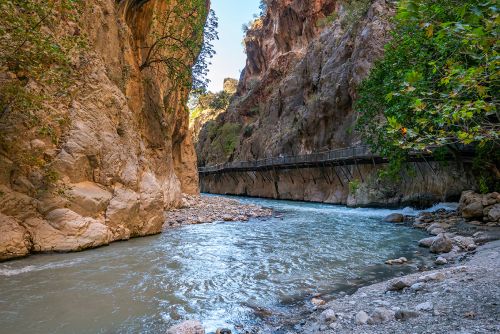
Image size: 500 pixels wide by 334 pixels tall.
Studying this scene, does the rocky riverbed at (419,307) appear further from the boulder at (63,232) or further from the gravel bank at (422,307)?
the boulder at (63,232)

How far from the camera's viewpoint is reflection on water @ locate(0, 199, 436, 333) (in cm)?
462

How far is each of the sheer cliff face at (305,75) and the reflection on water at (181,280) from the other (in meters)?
12.6

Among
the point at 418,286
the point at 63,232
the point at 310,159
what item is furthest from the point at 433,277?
the point at 310,159

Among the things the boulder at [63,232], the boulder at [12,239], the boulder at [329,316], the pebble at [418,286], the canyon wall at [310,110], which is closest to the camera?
the boulder at [329,316]

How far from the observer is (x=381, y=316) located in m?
4.06

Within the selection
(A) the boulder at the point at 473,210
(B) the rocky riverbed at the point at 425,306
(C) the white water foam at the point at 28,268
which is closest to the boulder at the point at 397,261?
(B) the rocky riverbed at the point at 425,306

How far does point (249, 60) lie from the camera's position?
64.9m

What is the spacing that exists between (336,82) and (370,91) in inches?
552

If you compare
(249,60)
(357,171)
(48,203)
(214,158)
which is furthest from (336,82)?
(249,60)

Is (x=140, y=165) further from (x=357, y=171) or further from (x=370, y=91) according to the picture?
(x=357, y=171)

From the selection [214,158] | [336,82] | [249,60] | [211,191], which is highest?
[249,60]

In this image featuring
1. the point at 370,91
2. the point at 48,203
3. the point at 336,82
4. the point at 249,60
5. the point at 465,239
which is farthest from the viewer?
the point at 249,60

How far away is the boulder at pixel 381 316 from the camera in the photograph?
4.01 metres

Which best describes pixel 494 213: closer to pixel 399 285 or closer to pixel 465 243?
pixel 465 243
